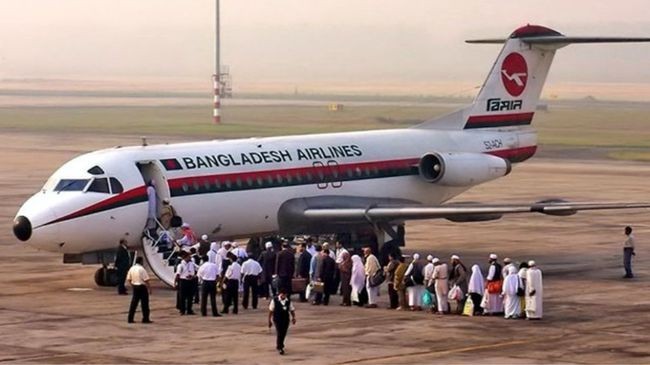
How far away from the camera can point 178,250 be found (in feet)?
116

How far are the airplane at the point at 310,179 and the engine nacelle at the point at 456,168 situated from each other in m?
0.03

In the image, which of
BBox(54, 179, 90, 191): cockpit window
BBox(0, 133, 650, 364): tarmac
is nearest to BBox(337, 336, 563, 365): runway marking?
BBox(0, 133, 650, 364): tarmac

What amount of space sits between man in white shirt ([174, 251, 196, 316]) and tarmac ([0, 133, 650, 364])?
20.3 inches

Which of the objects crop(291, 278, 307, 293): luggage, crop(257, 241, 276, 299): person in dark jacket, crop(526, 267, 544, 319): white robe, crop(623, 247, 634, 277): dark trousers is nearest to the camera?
crop(526, 267, 544, 319): white robe

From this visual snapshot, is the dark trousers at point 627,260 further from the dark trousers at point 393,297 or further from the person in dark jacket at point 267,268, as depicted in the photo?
the person in dark jacket at point 267,268

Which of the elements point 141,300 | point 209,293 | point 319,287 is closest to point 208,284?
point 209,293

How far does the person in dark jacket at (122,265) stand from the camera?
3491cm

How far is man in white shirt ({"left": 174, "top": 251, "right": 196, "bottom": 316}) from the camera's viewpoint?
31.8 meters

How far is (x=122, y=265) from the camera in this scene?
35219 mm

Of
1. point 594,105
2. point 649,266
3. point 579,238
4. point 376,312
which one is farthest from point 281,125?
point 376,312

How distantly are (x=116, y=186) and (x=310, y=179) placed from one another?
6.45m

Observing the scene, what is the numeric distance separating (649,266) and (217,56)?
78316 mm

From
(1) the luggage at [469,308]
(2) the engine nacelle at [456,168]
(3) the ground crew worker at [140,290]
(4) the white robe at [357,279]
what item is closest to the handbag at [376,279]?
(4) the white robe at [357,279]

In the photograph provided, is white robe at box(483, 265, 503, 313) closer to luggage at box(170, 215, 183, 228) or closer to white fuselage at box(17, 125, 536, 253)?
luggage at box(170, 215, 183, 228)
